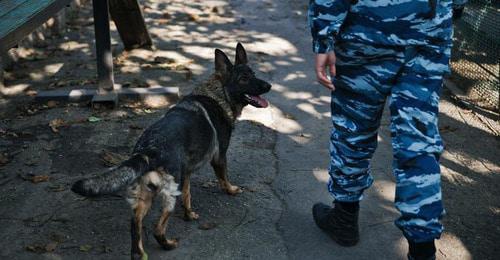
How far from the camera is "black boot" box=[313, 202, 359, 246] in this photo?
3.38 metres

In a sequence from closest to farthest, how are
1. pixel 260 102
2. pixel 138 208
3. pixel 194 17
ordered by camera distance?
1. pixel 138 208
2. pixel 260 102
3. pixel 194 17

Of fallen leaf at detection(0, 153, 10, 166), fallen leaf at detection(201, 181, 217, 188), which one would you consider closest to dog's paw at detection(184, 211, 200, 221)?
fallen leaf at detection(201, 181, 217, 188)

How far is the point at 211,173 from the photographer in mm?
4336

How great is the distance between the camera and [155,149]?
307cm

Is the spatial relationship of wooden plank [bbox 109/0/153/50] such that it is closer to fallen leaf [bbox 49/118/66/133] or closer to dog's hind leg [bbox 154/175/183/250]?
fallen leaf [bbox 49/118/66/133]

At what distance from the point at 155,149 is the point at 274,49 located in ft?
15.5

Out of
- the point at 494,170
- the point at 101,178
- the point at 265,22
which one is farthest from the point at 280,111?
the point at 265,22

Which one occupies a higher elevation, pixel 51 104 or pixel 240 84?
pixel 240 84

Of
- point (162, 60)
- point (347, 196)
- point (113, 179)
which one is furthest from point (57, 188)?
point (162, 60)

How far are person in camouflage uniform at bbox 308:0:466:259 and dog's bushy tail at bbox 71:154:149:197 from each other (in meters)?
1.07

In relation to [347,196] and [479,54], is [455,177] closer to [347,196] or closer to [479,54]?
[347,196]

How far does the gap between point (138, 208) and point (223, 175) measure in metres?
1.03

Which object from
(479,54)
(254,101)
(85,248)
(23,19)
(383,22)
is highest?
(383,22)

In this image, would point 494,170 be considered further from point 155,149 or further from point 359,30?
point 155,149
